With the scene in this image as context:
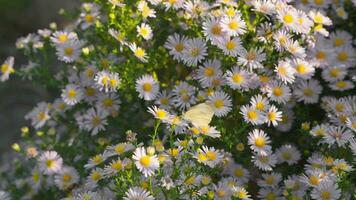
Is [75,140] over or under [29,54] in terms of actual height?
under

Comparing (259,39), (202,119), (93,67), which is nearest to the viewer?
(202,119)

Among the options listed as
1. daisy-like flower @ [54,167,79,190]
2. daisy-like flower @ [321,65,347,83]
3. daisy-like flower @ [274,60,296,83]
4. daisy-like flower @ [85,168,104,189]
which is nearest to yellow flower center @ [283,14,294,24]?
daisy-like flower @ [274,60,296,83]

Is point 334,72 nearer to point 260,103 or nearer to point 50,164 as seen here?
point 260,103

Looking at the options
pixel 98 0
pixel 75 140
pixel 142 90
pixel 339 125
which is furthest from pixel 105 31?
pixel 339 125

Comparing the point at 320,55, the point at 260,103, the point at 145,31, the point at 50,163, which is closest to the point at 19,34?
the point at 50,163

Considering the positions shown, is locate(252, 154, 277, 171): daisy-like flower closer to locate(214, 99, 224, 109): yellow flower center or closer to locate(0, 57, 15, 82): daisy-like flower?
locate(214, 99, 224, 109): yellow flower center

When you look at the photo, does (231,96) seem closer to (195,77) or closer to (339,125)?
(195,77)
